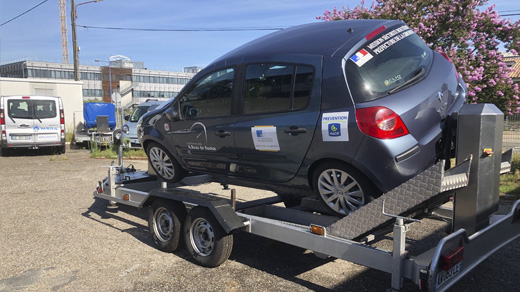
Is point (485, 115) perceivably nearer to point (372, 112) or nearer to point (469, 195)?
point (469, 195)

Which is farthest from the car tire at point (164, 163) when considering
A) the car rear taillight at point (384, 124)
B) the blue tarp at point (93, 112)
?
the blue tarp at point (93, 112)

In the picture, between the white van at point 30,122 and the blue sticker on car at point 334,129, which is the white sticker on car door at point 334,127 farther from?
the white van at point 30,122

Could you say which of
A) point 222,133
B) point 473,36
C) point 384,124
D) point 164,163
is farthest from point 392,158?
point 473,36

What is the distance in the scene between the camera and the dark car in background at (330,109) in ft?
11.3

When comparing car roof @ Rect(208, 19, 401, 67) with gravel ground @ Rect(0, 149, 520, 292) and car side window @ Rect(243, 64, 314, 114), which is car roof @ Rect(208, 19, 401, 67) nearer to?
car side window @ Rect(243, 64, 314, 114)

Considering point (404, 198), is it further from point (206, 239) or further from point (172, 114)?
point (172, 114)

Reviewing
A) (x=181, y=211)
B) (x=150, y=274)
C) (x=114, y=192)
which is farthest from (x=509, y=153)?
(x=114, y=192)

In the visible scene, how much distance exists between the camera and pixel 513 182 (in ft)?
25.6

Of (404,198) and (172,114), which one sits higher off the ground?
(172,114)

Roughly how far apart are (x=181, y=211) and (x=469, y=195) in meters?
3.05

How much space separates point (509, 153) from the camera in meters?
4.20

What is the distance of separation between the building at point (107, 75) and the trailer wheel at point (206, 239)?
60.1m

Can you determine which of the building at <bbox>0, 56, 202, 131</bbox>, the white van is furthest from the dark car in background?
the building at <bbox>0, 56, 202, 131</bbox>

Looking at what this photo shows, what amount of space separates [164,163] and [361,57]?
10.5 feet
